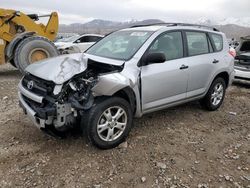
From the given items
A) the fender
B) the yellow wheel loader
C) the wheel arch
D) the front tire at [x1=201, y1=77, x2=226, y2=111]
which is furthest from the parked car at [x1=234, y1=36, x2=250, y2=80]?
the fender

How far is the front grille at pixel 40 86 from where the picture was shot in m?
3.45

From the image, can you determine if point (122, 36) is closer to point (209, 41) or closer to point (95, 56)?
point (95, 56)

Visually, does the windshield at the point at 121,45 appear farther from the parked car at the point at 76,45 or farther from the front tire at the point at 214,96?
the parked car at the point at 76,45


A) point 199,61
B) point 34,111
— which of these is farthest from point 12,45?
point 199,61

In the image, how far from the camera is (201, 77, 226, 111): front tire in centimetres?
539

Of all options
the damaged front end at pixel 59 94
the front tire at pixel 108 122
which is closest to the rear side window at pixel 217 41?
the front tire at pixel 108 122

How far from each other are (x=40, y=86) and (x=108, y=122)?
1.06 meters

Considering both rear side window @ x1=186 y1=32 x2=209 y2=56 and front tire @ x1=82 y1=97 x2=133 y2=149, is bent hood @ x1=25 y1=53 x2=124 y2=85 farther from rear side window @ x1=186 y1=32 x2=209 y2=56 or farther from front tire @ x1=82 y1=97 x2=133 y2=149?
rear side window @ x1=186 y1=32 x2=209 y2=56

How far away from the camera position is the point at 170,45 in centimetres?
454

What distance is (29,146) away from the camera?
3.89m

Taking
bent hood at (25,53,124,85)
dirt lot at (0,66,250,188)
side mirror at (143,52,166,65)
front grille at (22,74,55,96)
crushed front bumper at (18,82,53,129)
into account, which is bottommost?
dirt lot at (0,66,250,188)

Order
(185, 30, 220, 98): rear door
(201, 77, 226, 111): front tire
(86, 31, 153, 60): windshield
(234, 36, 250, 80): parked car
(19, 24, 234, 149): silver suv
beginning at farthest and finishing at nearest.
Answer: (234, 36, 250, 80): parked car < (201, 77, 226, 111): front tire < (185, 30, 220, 98): rear door < (86, 31, 153, 60): windshield < (19, 24, 234, 149): silver suv

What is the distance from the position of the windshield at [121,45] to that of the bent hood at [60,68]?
249 millimetres

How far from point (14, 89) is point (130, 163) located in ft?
15.1
